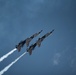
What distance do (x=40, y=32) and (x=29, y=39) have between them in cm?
859

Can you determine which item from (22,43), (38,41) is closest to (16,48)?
(22,43)

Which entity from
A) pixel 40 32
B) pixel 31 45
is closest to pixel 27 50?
pixel 31 45

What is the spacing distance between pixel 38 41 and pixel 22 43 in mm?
10727

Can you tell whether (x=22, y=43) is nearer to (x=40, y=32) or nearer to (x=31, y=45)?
(x=31, y=45)

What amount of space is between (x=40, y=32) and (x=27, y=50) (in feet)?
47.3

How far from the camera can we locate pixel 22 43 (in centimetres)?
11925

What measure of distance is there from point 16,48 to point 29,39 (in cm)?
1154

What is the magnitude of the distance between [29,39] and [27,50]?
28.5ft

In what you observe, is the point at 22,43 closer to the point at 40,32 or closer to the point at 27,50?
the point at 27,50

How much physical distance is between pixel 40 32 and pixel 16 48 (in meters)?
18.6

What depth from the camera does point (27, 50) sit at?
11825 cm

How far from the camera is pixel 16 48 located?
Answer: 384 feet

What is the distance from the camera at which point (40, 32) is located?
400 ft

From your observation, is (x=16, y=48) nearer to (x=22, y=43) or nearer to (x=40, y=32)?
(x=22, y=43)
